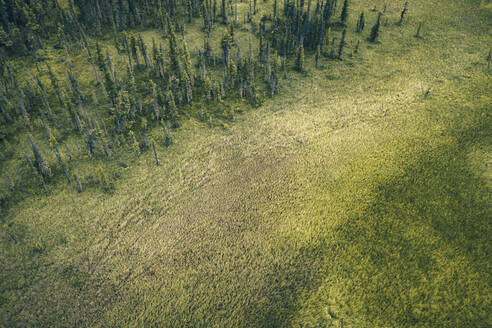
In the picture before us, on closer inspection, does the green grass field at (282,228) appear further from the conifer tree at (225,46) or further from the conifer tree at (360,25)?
the conifer tree at (360,25)

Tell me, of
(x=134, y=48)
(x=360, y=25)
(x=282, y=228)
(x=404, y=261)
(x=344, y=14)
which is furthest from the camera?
(x=344, y=14)

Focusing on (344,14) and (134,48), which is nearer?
(134,48)

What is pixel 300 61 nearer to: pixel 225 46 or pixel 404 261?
pixel 225 46

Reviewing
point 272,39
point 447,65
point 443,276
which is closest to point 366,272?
point 443,276

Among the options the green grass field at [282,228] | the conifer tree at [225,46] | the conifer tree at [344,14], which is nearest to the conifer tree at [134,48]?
the conifer tree at [225,46]

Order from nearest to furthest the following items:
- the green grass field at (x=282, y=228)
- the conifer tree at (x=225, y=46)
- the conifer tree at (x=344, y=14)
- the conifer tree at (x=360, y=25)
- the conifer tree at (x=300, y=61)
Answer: the green grass field at (x=282, y=228) < the conifer tree at (x=300, y=61) < the conifer tree at (x=225, y=46) < the conifer tree at (x=360, y=25) < the conifer tree at (x=344, y=14)

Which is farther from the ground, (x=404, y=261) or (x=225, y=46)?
(x=225, y=46)

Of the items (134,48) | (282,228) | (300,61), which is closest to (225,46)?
(300,61)

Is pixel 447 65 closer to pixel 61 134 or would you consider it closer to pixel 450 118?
pixel 450 118

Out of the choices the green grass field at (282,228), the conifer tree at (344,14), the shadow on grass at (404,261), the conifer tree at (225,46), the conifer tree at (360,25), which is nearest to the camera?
the shadow on grass at (404,261)

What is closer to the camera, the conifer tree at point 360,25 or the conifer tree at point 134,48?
the conifer tree at point 134,48
